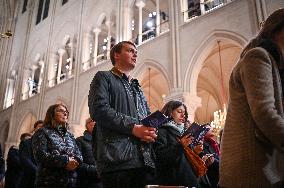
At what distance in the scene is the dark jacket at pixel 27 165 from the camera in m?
4.29

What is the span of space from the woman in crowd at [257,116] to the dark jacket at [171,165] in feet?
3.88

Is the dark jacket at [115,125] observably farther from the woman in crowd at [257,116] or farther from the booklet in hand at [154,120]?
the woman in crowd at [257,116]

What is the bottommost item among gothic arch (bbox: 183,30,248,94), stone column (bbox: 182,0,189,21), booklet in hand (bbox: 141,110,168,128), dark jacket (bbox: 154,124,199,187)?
dark jacket (bbox: 154,124,199,187)

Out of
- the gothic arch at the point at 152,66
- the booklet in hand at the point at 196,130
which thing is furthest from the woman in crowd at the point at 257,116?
the gothic arch at the point at 152,66

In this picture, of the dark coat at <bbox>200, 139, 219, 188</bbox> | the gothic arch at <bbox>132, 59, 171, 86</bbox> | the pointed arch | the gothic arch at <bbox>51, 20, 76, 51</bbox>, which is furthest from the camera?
the gothic arch at <bbox>51, 20, 76, 51</bbox>

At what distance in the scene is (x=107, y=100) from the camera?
2.30 m

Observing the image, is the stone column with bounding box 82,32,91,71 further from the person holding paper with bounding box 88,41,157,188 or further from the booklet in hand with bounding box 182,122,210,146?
the person holding paper with bounding box 88,41,157,188

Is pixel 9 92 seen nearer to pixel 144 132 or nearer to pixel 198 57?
pixel 198 57

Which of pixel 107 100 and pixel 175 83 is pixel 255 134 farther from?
pixel 175 83

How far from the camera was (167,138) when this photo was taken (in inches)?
116

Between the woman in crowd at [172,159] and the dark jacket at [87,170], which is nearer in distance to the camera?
the woman in crowd at [172,159]

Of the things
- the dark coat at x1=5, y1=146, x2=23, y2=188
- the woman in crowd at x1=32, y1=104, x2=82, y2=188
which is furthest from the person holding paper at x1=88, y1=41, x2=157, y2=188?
the dark coat at x1=5, y1=146, x2=23, y2=188

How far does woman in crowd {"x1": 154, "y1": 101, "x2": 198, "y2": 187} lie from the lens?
2723 mm

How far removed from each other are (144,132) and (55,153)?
1329mm
